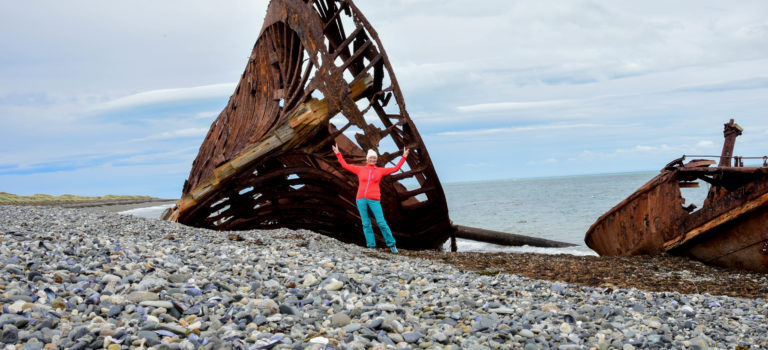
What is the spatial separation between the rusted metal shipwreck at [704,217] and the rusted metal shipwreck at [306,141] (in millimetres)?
3432

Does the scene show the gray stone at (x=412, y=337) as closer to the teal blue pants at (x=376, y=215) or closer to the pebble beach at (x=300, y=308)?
the pebble beach at (x=300, y=308)

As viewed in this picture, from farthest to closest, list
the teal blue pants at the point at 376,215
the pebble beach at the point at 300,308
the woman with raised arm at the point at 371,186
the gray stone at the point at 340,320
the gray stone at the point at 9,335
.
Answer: the teal blue pants at the point at 376,215
the woman with raised arm at the point at 371,186
the gray stone at the point at 340,320
the pebble beach at the point at 300,308
the gray stone at the point at 9,335

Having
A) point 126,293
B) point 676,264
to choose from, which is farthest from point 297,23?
point 676,264

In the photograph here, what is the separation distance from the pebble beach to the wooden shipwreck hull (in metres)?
4.02

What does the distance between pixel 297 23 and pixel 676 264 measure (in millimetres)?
7312

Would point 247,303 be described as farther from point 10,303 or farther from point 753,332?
point 753,332

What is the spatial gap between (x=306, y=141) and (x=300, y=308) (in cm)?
610

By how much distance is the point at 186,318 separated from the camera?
3104 mm

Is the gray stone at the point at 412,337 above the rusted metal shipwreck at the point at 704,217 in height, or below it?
below

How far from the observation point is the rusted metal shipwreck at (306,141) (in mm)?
8922

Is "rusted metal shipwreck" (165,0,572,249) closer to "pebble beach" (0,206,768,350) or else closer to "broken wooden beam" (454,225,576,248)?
"pebble beach" (0,206,768,350)

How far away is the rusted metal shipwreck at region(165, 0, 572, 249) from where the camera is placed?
8.92 meters

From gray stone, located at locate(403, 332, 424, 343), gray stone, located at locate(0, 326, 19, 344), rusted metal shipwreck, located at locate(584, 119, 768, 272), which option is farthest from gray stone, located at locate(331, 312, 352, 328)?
rusted metal shipwreck, located at locate(584, 119, 768, 272)

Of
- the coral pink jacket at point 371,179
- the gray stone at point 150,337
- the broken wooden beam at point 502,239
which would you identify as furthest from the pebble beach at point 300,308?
the broken wooden beam at point 502,239
